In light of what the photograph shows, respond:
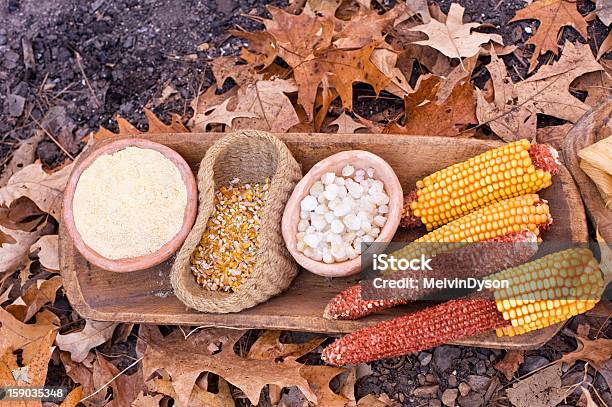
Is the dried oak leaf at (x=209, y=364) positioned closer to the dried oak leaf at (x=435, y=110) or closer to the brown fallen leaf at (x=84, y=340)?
the brown fallen leaf at (x=84, y=340)

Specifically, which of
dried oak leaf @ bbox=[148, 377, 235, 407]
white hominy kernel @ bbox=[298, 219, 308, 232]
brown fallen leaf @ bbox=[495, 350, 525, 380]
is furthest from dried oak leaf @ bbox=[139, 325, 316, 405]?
brown fallen leaf @ bbox=[495, 350, 525, 380]

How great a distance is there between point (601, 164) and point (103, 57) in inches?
94.7

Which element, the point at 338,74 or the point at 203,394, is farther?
the point at 338,74

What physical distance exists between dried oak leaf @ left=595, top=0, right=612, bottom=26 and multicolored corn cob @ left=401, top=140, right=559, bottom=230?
96cm

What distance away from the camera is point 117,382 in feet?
9.30

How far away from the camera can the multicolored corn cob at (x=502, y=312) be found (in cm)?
215

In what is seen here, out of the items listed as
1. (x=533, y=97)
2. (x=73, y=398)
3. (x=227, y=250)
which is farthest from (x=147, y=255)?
(x=533, y=97)

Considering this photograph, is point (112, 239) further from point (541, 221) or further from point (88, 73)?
point (541, 221)

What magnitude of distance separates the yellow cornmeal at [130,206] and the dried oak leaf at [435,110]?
3.32ft

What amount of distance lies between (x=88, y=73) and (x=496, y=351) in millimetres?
2382

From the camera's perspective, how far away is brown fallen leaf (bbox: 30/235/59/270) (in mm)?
2939

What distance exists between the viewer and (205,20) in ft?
10.9

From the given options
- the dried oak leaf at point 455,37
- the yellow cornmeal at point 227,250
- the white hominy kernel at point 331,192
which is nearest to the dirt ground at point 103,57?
the dried oak leaf at point 455,37

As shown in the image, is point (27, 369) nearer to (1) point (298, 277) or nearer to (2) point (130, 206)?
(2) point (130, 206)
